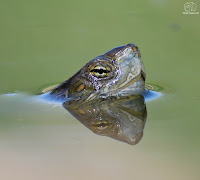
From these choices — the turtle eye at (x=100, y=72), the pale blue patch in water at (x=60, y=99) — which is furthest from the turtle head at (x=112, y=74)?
the pale blue patch in water at (x=60, y=99)

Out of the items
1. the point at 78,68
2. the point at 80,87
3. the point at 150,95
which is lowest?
the point at 78,68

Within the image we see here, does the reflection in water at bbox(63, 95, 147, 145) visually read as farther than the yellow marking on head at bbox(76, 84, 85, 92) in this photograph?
No


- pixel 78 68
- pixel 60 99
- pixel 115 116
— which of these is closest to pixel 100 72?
pixel 60 99

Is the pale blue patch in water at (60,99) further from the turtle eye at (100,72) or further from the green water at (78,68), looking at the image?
the turtle eye at (100,72)

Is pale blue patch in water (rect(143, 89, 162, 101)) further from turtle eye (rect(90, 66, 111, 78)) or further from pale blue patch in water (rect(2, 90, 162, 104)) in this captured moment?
turtle eye (rect(90, 66, 111, 78))

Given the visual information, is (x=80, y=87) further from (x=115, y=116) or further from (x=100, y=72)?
(x=115, y=116)

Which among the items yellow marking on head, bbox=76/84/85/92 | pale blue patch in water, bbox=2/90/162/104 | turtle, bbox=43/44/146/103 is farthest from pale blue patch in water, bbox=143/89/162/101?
yellow marking on head, bbox=76/84/85/92

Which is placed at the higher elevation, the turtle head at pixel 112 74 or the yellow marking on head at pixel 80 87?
the turtle head at pixel 112 74
